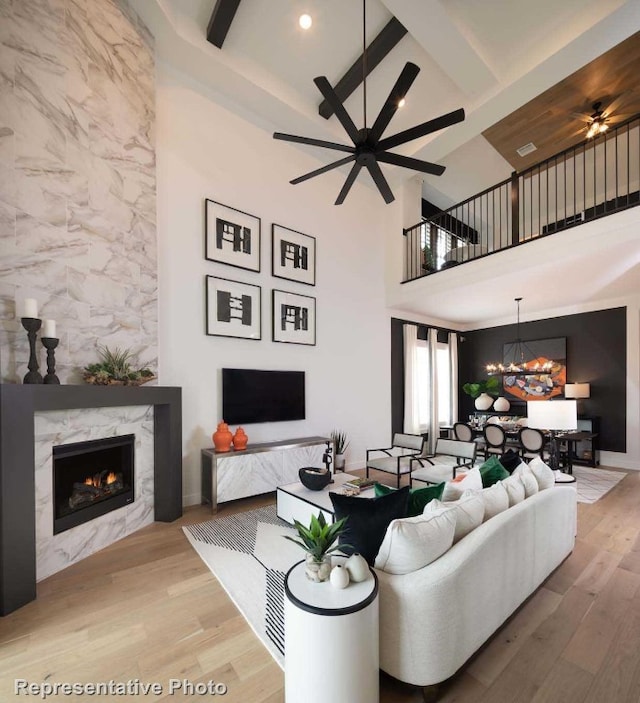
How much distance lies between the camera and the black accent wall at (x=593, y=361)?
19.9 feet

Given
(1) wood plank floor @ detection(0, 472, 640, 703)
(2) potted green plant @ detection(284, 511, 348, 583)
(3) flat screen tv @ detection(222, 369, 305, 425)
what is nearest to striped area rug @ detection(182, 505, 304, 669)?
(1) wood plank floor @ detection(0, 472, 640, 703)

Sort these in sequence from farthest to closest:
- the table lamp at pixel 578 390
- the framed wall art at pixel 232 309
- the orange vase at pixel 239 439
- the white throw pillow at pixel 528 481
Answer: the table lamp at pixel 578 390 → the framed wall art at pixel 232 309 → the orange vase at pixel 239 439 → the white throw pillow at pixel 528 481

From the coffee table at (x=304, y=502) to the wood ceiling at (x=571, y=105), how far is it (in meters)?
6.05

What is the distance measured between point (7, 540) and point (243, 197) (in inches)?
167

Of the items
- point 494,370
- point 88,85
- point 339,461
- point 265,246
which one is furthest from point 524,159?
point 88,85

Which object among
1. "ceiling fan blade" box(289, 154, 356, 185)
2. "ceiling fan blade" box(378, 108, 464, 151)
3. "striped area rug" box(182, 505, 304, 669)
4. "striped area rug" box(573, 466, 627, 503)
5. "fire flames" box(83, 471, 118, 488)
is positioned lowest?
"striped area rug" box(573, 466, 627, 503)

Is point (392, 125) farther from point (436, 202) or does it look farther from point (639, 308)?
point (639, 308)

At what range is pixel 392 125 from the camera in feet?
17.4

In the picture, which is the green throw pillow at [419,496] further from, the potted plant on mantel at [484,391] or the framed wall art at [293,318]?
the potted plant on mantel at [484,391]

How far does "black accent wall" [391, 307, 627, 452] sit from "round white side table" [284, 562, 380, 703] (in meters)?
5.29

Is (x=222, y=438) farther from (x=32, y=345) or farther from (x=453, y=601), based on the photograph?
(x=453, y=601)

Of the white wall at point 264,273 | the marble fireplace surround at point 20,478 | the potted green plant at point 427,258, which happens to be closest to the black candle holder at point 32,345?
the marble fireplace surround at point 20,478

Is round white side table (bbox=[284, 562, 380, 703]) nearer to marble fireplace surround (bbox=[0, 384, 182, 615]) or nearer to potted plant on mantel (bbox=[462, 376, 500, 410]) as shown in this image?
marble fireplace surround (bbox=[0, 384, 182, 615])

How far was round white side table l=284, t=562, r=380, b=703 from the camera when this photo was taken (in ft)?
4.23
